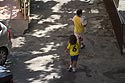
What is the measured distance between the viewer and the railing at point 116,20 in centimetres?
1380

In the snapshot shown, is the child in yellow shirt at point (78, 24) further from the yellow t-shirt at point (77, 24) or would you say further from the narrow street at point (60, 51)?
the narrow street at point (60, 51)

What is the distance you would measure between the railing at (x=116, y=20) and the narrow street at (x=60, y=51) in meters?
0.28

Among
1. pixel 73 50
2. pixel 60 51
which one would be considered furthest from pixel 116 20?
pixel 73 50

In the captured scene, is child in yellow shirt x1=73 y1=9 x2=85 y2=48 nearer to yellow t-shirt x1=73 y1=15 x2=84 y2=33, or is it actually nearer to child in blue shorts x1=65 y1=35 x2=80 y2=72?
yellow t-shirt x1=73 y1=15 x2=84 y2=33

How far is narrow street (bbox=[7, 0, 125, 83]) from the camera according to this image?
12102mm

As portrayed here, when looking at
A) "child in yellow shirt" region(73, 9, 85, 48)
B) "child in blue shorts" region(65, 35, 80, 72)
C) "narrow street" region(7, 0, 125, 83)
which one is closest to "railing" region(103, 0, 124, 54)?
"narrow street" region(7, 0, 125, 83)

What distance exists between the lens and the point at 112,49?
556 inches

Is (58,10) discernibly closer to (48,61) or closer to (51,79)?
(48,61)

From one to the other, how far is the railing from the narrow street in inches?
11.1

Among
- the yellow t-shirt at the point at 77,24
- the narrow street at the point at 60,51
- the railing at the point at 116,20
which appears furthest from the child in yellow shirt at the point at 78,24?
the railing at the point at 116,20

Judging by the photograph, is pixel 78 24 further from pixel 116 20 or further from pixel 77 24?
pixel 116 20

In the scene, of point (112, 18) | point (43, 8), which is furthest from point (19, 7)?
A: point (112, 18)

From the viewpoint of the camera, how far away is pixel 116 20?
48.8 ft

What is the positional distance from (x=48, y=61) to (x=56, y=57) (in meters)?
0.44
